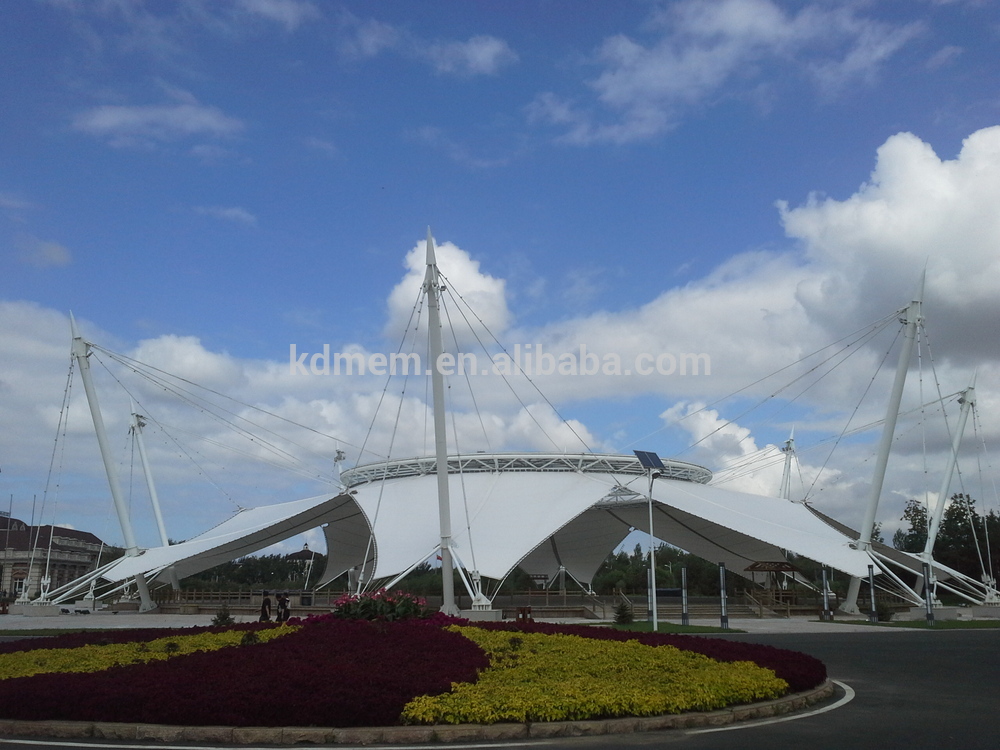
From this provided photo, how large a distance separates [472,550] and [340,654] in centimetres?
2001

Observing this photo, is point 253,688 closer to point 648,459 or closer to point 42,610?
point 648,459

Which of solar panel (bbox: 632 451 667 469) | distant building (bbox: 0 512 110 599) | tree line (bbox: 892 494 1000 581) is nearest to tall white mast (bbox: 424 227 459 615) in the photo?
solar panel (bbox: 632 451 667 469)

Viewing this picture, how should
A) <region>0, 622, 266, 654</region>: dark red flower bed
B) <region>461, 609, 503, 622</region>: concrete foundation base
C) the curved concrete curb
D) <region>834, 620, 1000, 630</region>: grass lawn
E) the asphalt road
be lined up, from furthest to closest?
<region>834, 620, 1000, 630</region>: grass lawn → <region>461, 609, 503, 622</region>: concrete foundation base → <region>0, 622, 266, 654</region>: dark red flower bed → the curved concrete curb → the asphalt road

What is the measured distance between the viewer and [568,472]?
1592 inches

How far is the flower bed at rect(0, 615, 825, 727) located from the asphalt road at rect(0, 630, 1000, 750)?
0.55 meters

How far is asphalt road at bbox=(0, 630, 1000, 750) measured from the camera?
8.96 metres

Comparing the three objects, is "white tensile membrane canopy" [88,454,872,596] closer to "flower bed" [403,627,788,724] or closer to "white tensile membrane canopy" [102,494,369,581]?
"white tensile membrane canopy" [102,494,369,581]

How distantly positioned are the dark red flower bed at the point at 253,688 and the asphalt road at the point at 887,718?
0.58 metres

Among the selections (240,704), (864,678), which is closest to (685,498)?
(864,678)

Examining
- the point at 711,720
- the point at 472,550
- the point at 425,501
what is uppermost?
the point at 425,501

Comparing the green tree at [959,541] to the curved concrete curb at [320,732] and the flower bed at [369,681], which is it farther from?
the curved concrete curb at [320,732]

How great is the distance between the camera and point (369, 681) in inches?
407

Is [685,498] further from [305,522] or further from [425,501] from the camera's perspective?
[305,522]

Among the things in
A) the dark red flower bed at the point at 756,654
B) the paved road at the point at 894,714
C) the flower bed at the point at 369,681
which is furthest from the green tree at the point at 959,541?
the flower bed at the point at 369,681
